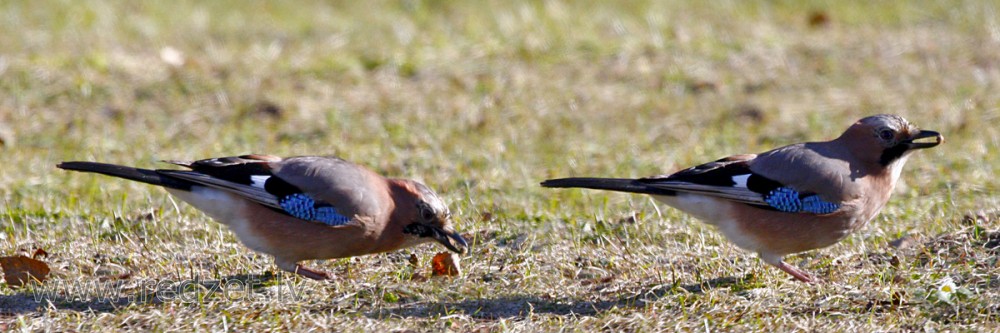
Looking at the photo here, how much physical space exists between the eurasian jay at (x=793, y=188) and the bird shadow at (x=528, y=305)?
28 centimetres

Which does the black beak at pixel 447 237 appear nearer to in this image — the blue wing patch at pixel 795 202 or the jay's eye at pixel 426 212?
the jay's eye at pixel 426 212

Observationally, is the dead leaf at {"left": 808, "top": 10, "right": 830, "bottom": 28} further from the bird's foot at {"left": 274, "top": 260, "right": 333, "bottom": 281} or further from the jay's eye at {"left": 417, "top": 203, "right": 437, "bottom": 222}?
the bird's foot at {"left": 274, "top": 260, "right": 333, "bottom": 281}

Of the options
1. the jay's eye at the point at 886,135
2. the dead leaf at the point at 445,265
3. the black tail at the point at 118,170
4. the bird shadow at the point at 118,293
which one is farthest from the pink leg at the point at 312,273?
the jay's eye at the point at 886,135

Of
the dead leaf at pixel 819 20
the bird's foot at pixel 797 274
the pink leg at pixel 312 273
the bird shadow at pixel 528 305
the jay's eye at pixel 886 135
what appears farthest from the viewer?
the dead leaf at pixel 819 20

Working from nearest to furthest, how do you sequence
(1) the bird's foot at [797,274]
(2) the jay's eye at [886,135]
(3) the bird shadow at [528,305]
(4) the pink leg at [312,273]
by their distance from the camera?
(3) the bird shadow at [528,305] → (1) the bird's foot at [797,274] → (4) the pink leg at [312,273] → (2) the jay's eye at [886,135]

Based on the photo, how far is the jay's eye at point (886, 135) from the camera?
5.59 meters

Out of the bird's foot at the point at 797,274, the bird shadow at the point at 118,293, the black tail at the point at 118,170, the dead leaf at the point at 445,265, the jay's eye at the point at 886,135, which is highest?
the black tail at the point at 118,170

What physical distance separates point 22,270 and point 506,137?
153 inches

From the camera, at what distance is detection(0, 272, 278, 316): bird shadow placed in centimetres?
504

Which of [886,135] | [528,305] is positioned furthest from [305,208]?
[886,135]

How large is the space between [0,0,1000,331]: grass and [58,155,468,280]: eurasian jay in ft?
0.54

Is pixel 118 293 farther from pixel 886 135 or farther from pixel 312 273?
pixel 886 135

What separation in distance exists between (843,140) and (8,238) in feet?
12.6

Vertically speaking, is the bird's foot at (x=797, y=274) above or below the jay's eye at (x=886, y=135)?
below
